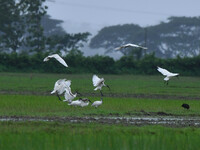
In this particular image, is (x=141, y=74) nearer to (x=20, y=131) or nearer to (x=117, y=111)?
(x=117, y=111)

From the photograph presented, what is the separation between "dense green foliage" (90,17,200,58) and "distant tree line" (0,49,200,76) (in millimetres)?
74357

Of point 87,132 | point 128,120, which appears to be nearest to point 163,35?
point 128,120

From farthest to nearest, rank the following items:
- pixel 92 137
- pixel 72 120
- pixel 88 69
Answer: pixel 88 69
pixel 72 120
pixel 92 137

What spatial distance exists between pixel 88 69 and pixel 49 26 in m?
76.2

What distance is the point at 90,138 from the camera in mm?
8688

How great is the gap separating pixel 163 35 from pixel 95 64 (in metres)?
78.9

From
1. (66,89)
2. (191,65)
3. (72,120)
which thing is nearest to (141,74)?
(191,65)

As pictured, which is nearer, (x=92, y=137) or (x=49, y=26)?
(x=92, y=137)

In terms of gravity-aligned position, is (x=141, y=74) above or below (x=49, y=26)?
below

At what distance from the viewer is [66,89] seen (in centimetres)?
1655

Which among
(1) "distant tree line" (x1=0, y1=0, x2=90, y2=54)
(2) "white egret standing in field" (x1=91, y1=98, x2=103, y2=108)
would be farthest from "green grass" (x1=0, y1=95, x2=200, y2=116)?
(1) "distant tree line" (x1=0, y1=0, x2=90, y2=54)

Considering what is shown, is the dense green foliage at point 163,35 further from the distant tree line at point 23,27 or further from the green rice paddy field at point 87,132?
the green rice paddy field at point 87,132

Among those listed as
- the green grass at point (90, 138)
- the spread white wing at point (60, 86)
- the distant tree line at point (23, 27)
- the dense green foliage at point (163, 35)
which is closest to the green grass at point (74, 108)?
the spread white wing at point (60, 86)

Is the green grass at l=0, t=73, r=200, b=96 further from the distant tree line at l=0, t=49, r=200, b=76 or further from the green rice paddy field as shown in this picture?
the distant tree line at l=0, t=49, r=200, b=76
